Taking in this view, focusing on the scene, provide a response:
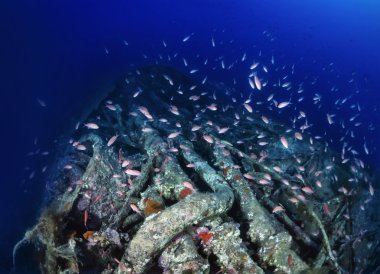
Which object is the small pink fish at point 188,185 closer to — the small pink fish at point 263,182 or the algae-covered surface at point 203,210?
the algae-covered surface at point 203,210

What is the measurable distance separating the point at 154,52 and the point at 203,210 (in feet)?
283

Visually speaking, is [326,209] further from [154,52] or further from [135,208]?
[154,52]

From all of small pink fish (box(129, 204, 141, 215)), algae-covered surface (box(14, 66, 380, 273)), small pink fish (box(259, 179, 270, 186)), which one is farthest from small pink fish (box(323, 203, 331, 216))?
small pink fish (box(129, 204, 141, 215))

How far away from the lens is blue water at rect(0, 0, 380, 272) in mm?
20531

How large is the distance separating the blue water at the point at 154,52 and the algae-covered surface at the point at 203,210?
4610 mm

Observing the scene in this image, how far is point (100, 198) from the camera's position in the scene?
768 cm

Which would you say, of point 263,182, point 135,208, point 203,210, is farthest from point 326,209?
point 135,208

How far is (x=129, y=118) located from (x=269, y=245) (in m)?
8.83

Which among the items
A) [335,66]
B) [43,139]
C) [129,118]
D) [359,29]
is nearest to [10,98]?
[43,139]

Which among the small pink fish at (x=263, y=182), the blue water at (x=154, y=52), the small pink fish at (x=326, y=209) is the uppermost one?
the blue water at (x=154, y=52)

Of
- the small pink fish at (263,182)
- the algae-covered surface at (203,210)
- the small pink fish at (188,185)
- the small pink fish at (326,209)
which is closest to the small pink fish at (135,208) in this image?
the algae-covered surface at (203,210)

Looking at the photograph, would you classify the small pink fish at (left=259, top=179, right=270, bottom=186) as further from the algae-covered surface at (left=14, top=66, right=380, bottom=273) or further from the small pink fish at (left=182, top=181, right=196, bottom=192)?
the small pink fish at (left=182, top=181, right=196, bottom=192)

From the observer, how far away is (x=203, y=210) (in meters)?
5.76

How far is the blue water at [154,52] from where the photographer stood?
20531 mm
